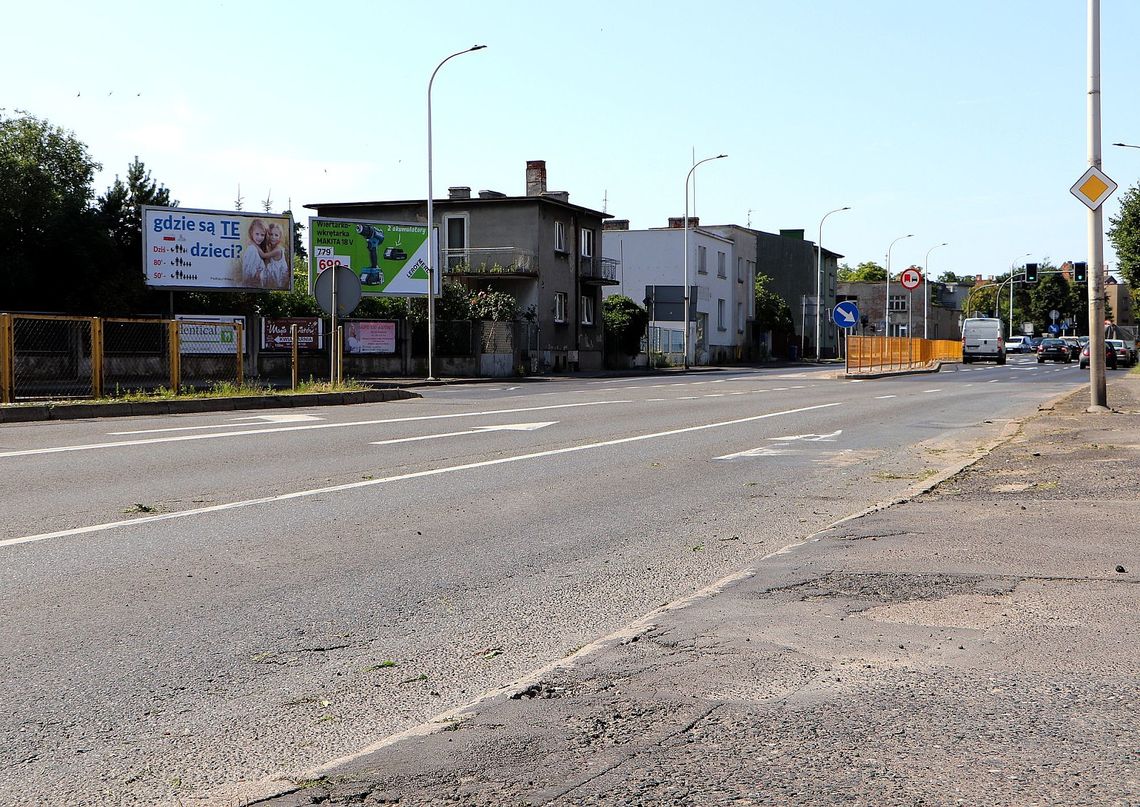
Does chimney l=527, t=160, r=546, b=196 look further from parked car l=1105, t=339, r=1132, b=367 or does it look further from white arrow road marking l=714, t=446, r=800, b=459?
white arrow road marking l=714, t=446, r=800, b=459

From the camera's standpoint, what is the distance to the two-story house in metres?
50.6

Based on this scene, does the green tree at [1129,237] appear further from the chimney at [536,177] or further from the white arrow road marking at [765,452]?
the white arrow road marking at [765,452]

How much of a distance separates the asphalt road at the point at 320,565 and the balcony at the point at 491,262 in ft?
114

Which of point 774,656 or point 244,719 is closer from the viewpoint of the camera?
point 244,719

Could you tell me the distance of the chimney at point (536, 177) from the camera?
57125 mm

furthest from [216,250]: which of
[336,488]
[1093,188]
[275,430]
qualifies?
[336,488]

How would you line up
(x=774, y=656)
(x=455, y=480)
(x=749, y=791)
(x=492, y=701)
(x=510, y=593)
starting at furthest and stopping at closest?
(x=455, y=480) → (x=510, y=593) → (x=774, y=656) → (x=492, y=701) → (x=749, y=791)

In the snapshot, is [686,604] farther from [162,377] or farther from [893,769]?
[162,377]

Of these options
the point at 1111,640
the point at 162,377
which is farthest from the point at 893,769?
the point at 162,377

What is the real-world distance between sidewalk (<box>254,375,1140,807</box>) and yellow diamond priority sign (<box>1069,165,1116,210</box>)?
1184 centimetres

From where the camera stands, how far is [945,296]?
543 feet

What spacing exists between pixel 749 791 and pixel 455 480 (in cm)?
762

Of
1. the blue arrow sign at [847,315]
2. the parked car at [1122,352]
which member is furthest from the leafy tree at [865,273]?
the blue arrow sign at [847,315]

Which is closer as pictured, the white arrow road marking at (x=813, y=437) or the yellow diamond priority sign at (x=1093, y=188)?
the white arrow road marking at (x=813, y=437)
